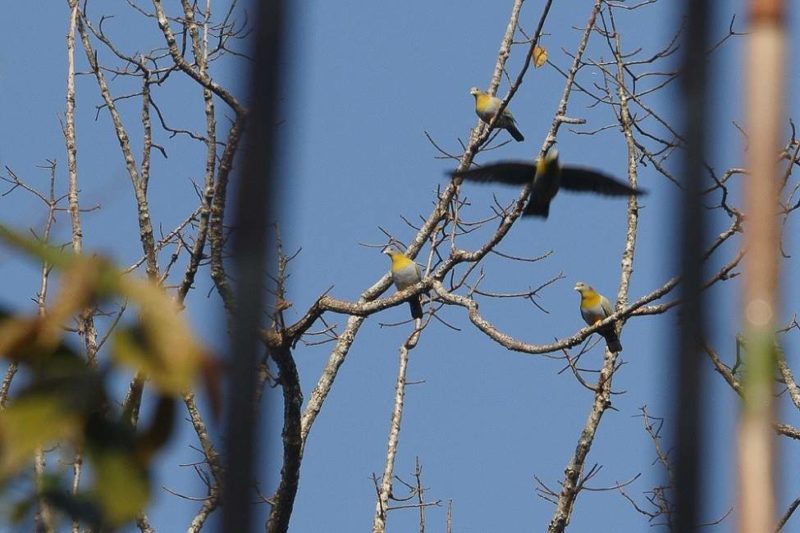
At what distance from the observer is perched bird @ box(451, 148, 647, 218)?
7719 millimetres

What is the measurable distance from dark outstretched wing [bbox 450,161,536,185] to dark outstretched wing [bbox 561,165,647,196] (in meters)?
0.28

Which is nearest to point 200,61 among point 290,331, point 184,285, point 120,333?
point 184,285

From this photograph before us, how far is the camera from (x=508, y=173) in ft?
25.9

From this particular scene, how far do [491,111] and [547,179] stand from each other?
56 centimetres

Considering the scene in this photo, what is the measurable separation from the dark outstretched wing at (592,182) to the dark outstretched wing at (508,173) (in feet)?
0.93

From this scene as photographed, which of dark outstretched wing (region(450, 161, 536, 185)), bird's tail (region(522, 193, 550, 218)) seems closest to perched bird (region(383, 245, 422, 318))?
dark outstretched wing (region(450, 161, 536, 185))

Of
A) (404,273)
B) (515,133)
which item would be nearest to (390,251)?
(404,273)

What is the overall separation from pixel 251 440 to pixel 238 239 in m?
0.14

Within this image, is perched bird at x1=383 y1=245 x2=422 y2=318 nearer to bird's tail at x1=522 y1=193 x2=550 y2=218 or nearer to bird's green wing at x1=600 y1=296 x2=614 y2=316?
bird's tail at x1=522 y1=193 x2=550 y2=218

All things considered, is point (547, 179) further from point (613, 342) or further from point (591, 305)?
point (591, 305)

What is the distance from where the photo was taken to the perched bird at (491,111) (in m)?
7.59

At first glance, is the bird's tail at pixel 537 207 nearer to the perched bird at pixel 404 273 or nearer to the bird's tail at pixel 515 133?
the perched bird at pixel 404 273

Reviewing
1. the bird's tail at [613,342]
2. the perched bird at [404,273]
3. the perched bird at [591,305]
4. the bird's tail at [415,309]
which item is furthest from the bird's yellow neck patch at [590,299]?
the bird's tail at [415,309]

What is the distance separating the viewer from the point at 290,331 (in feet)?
18.0
